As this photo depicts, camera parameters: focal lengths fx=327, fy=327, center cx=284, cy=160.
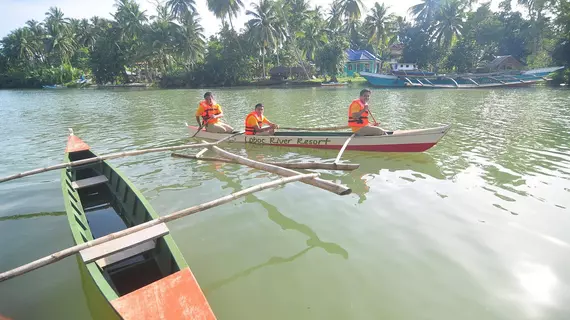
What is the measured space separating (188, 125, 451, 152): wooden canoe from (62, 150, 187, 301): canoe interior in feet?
15.9

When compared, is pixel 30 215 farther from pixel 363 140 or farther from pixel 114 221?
pixel 363 140

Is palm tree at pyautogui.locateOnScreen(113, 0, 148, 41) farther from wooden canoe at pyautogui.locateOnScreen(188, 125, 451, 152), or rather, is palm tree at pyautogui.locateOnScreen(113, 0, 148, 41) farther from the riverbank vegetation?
wooden canoe at pyautogui.locateOnScreen(188, 125, 451, 152)

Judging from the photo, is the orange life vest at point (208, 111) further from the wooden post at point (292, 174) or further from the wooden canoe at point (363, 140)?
the wooden post at point (292, 174)

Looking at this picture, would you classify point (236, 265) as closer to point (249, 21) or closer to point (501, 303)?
point (501, 303)

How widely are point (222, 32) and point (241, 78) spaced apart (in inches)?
294

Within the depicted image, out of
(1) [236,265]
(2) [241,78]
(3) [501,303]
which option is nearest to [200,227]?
(1) [236,265]

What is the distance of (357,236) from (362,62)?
5583 cm

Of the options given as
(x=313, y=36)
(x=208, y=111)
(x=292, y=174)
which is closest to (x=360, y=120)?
(x=292, y=174)

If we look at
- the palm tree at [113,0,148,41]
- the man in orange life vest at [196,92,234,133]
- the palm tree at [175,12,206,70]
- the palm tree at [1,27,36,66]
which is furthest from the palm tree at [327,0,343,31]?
the palm tree at [1,27,36,66]

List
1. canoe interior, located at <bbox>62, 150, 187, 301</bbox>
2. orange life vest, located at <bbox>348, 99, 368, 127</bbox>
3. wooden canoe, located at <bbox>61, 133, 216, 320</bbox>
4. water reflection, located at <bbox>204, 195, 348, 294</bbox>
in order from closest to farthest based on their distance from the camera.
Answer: wooden canoe, located at <bbox>61, 133, 216, 320</bbox> → canoe interior, located at <bbox>62, 150, 187, 301</bbox> → water reflection, located at <bbox>204, 195, 348, 294</bbox> → orange life vest, located at <bbox>348, 99, 368, 127</bbox>

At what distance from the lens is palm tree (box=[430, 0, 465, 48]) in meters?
45.0

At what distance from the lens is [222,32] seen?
162 ft

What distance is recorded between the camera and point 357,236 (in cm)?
510

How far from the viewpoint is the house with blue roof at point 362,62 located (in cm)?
5606
